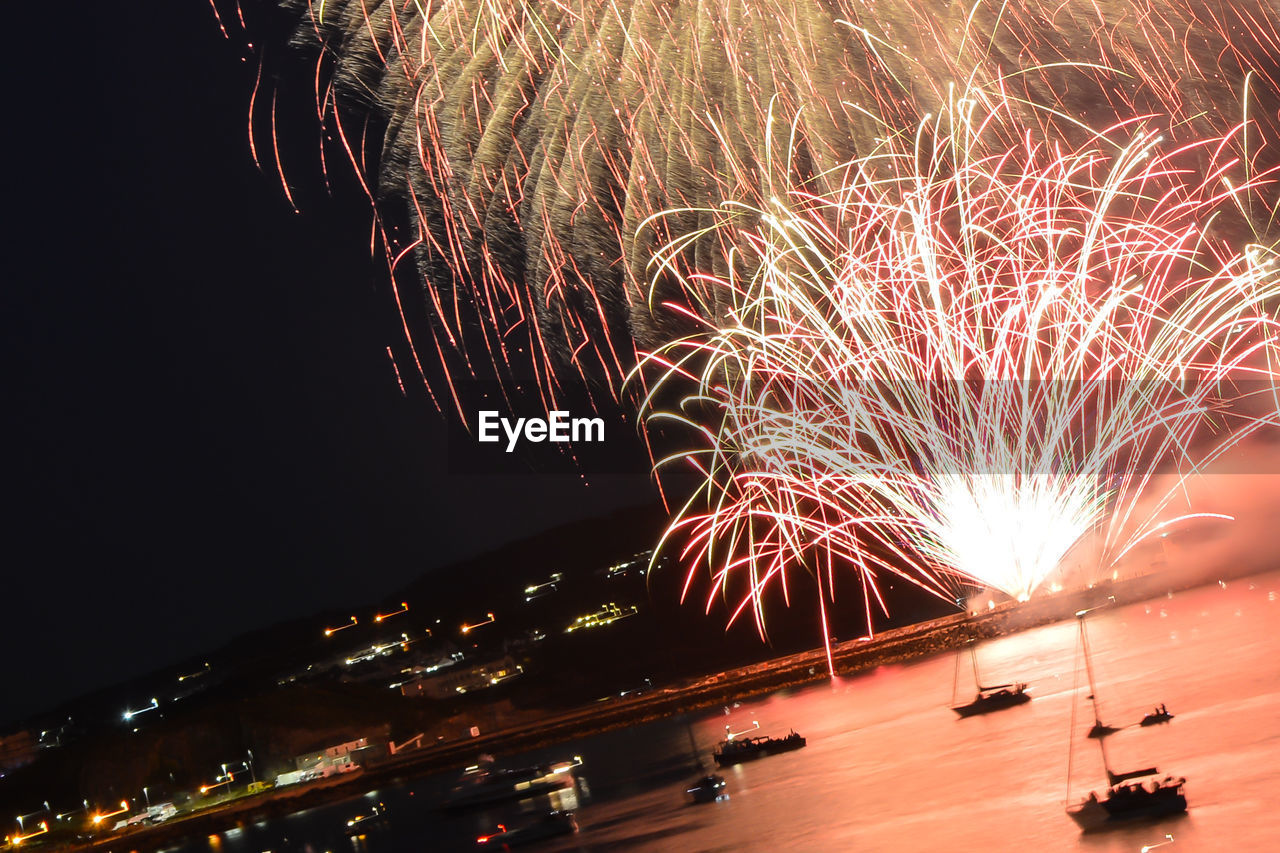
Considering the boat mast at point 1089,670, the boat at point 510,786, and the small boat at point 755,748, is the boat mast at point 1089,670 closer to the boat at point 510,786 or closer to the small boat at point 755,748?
the small boat at point 755,748

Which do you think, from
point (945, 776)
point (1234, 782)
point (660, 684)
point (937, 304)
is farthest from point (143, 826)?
point (937, 304)

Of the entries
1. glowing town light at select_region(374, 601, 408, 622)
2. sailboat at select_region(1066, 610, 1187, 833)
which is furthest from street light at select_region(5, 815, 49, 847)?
sailboat at select_region(1066, 610, 1187, 833)

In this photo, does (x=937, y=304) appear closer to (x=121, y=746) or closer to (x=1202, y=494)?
(x=1202, y=494)

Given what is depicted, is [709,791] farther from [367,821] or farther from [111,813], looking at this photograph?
[111,813]

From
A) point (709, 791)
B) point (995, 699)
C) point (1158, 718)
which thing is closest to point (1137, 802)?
point (1158, 718)

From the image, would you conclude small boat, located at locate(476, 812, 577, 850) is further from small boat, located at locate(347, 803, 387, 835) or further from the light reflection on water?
small boat, located at locate(347, 803, 387, 835)

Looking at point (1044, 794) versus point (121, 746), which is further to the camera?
point (121, 746)

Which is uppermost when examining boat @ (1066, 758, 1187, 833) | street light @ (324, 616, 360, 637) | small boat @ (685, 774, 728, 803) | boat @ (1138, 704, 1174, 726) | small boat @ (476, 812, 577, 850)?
street light @ (324, 616, 360, 637)
